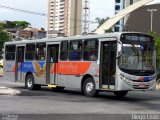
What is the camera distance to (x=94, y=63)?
21406 mm

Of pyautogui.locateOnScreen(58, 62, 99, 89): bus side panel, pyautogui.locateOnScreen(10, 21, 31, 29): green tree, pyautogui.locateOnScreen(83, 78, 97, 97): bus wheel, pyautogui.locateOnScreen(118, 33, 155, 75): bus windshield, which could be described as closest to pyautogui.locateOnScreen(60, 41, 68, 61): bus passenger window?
pyautogui.locateOnScreen(58, 62, 99, 89): bus side panel

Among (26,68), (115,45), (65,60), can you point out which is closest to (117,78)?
(115,45)

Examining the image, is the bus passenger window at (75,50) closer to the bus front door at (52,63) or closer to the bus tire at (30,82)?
the bus front door at (52,63)

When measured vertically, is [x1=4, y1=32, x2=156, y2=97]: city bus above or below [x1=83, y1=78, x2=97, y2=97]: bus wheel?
Answer: above

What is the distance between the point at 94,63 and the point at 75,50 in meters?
1.80

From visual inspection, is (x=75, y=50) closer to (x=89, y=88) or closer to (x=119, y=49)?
(x=89, y=88)

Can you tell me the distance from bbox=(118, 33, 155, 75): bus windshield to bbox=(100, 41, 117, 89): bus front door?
19.2 inches

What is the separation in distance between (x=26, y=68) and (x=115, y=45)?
27.0 ft

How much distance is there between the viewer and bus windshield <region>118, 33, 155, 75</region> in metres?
20.0

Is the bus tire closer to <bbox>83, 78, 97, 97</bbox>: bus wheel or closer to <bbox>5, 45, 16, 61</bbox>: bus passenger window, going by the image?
<bbox>5, 45, 16, 61</bbox>: bus passenger window

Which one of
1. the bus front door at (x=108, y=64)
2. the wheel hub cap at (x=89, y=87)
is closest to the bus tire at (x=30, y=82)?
the wheel hub cap at (x=89, y=87)

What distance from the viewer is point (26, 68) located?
2708 cm

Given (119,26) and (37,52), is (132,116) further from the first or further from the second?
(119,26)

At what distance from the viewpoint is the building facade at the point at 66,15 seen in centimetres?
7388
